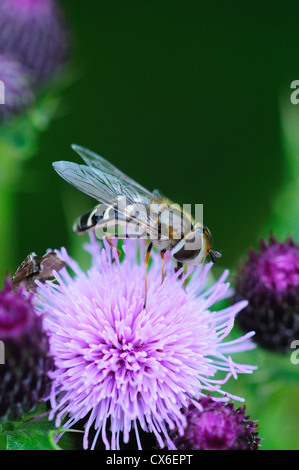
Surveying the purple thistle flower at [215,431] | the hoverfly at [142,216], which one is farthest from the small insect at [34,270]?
the purple thistle flower at [215,431]

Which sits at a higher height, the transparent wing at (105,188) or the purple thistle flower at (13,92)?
the purple thistle flower at (13,92)

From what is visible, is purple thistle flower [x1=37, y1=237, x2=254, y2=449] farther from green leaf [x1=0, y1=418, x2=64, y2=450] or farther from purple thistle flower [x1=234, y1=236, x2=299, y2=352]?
purple thistle flower [x1=234, y1=236, x2=299, y2=352]

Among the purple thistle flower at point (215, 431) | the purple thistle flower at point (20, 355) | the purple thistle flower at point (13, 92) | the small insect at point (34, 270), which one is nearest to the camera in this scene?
the purple thistle flower at point (20, 355)

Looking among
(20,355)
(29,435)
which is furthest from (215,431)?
(20,355)

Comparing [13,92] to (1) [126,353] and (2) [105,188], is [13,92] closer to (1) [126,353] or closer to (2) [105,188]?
(2) [105,188]

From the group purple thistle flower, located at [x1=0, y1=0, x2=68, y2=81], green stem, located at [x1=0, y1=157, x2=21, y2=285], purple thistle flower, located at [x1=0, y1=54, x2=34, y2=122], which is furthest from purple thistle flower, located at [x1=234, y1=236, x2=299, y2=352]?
purple thistle flower, located at [x1=0, y1=0, x2=68, y2=81]

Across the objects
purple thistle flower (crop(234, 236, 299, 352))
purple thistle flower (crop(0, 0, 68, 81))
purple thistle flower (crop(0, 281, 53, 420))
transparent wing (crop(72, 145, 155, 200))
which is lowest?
purple thistle flower (crop(0, 281, 53, 420))

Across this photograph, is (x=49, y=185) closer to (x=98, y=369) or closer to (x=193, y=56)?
(x=193, y=56)

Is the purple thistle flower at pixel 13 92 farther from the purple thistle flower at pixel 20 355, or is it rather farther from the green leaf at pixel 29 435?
the green leaf at pixel 29 435
